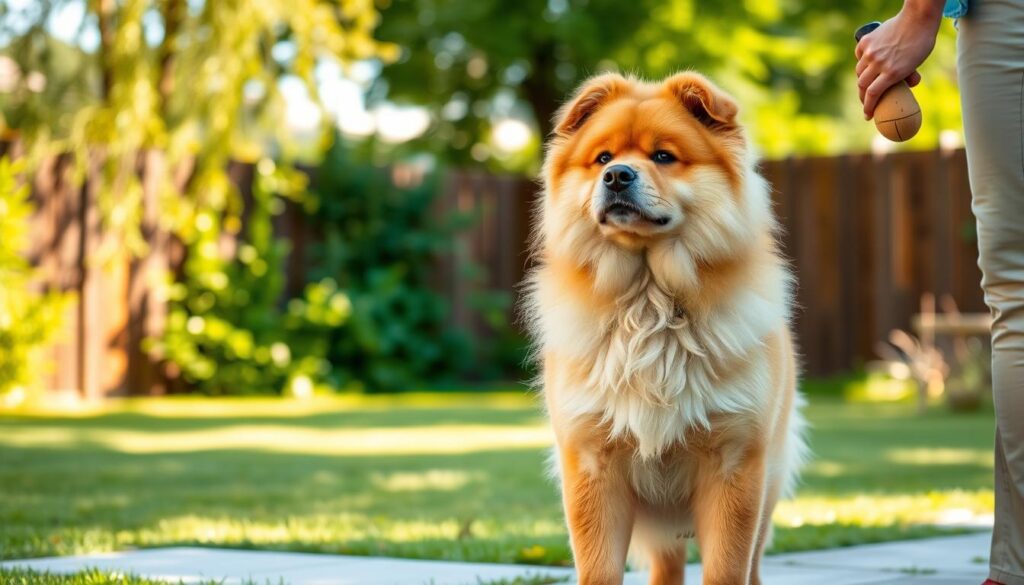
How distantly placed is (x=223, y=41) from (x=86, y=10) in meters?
1.48

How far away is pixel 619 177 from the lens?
10.8 feet

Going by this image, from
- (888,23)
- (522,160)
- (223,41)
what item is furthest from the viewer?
(522,160)

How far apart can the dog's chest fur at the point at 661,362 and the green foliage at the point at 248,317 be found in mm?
10512

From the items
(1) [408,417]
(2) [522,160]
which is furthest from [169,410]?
(2) [522,160]

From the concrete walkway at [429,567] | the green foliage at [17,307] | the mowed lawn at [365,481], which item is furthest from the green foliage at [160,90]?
the concrete walkway at [429,567]

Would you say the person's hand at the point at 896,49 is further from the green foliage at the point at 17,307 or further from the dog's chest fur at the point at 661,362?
the green foliage at the point at 17,307

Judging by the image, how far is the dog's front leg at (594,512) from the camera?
3271 mm

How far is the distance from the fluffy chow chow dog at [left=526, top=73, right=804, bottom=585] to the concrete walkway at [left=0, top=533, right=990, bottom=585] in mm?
662

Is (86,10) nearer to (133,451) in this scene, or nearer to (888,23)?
(133,451)

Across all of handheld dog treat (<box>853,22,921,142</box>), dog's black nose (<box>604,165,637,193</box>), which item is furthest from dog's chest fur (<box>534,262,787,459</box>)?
handheld dog treat (<box>853,22,921,142</box>)

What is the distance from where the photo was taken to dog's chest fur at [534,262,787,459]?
322 cm

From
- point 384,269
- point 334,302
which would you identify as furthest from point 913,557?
Answer: point 384,269

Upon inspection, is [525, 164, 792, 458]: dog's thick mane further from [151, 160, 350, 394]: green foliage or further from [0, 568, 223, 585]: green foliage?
[151, 160, 350, 394]: green foliage

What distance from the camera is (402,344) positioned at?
15.4 m
